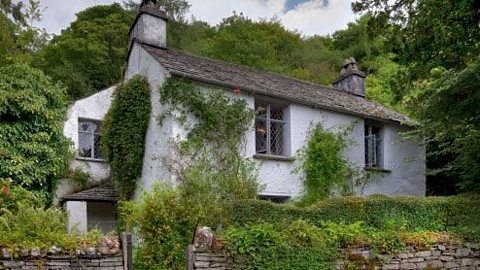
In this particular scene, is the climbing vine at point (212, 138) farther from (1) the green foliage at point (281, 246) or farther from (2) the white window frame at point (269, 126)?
(1) the green foliage at point (281, 246)

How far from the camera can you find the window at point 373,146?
17938 millimetres

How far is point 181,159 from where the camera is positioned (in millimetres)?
13000

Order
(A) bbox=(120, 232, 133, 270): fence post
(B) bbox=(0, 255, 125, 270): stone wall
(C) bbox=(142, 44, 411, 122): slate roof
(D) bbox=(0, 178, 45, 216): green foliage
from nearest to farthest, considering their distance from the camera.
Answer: (B) bbox=(0, 255, 125, 270): stone wall < (A) bbox=(120, 232, 133, 270): fence post < (D) bbox=(0, 178, 45, 216): green foliage < (C) bbox=(142, 44, 411, 122): slate roof

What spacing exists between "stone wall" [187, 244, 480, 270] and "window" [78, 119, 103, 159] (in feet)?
37.3

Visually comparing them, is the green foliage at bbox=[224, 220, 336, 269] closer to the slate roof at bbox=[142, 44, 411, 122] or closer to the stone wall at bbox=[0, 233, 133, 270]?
the stone wall at bbox=[0, 233, 133, 270]

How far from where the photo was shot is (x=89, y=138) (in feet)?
60.6

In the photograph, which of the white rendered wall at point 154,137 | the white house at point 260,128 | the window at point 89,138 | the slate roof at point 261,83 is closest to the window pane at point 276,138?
the white house at point 260,128

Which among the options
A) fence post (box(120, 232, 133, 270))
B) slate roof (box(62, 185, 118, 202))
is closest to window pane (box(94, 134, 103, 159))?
slate roof (box(62, 185, 118, 202))

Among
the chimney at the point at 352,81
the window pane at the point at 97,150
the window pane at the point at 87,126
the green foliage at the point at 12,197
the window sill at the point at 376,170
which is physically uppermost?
the chimney at the point at 352,81

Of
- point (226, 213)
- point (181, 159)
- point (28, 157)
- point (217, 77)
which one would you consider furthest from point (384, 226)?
point (28, 157)

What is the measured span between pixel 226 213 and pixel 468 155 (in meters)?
7.42

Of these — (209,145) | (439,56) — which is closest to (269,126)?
(209,145)

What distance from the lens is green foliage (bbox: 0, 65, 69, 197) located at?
47.0ft

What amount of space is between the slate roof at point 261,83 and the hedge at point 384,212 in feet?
17.3
